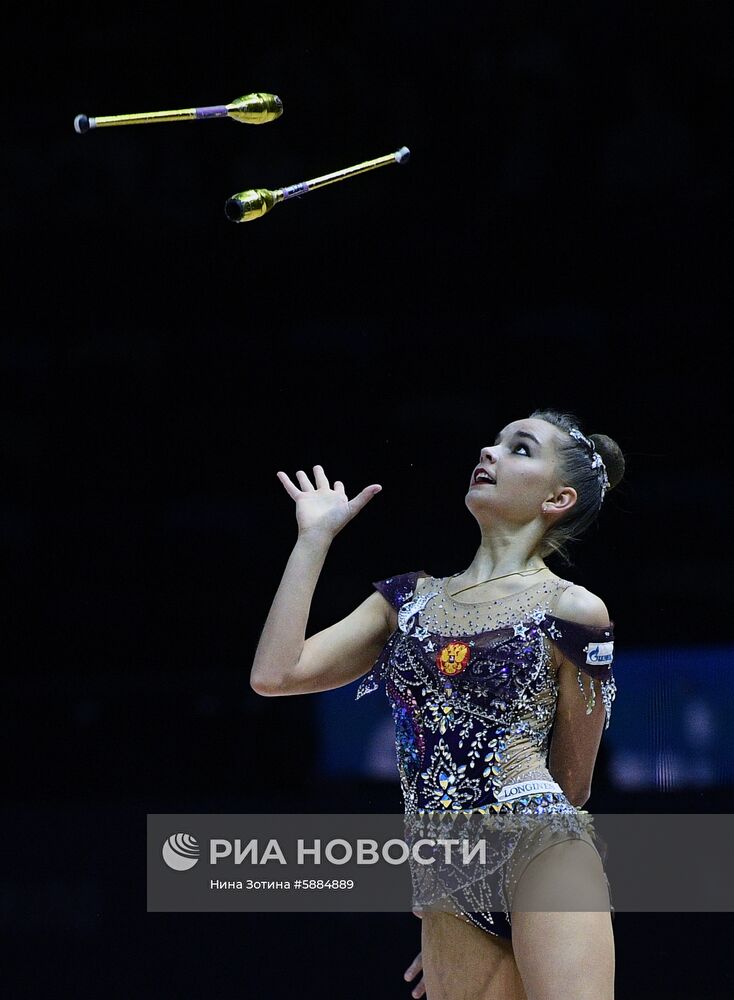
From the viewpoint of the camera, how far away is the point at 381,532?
330 cm

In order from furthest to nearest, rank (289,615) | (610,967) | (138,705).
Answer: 1. (138,705)
2. (289,615)
3. (610,967)

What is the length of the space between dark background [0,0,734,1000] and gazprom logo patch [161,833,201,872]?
0.20 metres

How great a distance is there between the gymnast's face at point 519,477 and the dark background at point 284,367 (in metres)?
0.99

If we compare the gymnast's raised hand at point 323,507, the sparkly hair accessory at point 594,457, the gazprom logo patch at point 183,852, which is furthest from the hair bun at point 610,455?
the gazprom logo patch at point 183,852

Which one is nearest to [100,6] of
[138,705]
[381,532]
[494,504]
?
[381,532]

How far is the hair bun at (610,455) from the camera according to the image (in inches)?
91.7

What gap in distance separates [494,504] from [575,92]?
156 cm

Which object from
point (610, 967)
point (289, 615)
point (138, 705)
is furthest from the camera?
point (138, 705)

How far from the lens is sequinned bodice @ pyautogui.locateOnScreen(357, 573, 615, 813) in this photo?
202 centimetres

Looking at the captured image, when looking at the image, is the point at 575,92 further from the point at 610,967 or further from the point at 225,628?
the point at 610,967

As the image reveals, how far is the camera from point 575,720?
2.12 m

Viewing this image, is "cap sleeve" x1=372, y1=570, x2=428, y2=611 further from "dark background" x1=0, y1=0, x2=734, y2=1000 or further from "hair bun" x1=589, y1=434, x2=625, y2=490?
"dark background" x1=0, y1=0, x2=734, y2=1000

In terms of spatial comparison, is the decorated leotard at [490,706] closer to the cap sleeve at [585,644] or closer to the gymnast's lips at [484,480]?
Result: the cap sleeve at [585,644]

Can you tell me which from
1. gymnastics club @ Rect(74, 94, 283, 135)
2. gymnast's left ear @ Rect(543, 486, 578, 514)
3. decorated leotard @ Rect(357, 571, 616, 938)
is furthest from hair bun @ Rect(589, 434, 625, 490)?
gymnastics club @ Rect(74, 94, 283, 135)
